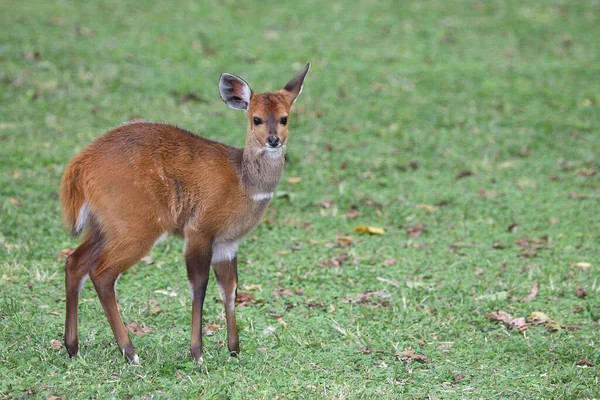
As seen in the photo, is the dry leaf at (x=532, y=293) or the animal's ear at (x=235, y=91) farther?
the dry leaf at (x=532, y=293)

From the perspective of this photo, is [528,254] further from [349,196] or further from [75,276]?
[75,276]

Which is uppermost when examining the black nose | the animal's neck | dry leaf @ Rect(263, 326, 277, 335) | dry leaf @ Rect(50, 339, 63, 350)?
the black nose

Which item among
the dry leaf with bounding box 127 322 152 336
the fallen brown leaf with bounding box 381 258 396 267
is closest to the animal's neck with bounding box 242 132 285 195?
the dry leaf with bounding box 127 322 152 336

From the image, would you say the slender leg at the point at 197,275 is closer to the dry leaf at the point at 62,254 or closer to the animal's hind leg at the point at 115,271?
the animal's hind leg at the point at 115,271

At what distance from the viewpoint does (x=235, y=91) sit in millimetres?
5715

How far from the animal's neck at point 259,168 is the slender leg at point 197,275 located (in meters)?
0.49

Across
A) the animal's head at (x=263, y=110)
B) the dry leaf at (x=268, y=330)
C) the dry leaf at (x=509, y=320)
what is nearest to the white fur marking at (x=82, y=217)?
the animal's head at (x=263, y=110)

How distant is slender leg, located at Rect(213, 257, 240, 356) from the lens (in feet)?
18.1

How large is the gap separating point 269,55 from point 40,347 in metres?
7.84

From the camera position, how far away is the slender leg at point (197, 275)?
17.5ft

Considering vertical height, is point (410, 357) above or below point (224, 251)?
below

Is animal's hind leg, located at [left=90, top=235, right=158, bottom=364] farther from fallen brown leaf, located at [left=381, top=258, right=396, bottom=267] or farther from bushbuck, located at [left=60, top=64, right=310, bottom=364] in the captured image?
fallen brown leaf, located at [left=381, top=258, right=396, bottom=267]

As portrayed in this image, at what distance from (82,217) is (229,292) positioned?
3.45 ft

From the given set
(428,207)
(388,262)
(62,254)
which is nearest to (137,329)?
(62,254)
